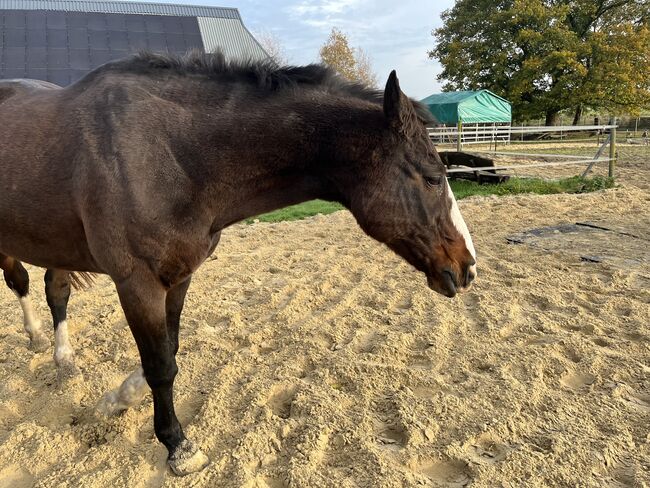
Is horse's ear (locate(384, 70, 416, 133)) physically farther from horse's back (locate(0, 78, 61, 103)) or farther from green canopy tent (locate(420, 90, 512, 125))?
green canopy tent (locate(420, 90, 512, 125))

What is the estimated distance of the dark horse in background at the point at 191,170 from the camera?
2.12m

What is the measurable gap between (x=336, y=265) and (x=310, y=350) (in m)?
2.08

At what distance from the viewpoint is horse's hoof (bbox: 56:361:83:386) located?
10.1 ft

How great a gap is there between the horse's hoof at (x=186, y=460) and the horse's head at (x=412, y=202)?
1.39m

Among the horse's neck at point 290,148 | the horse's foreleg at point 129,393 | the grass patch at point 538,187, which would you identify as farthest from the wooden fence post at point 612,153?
the horse's foreleg at point 129,393

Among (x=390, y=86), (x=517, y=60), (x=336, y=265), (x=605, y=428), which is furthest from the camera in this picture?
(x=517, y=60)

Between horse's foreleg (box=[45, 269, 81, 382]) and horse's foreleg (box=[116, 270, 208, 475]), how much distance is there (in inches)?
46.2

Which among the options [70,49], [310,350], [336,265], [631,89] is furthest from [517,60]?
[310,350]

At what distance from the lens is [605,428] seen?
2.46 metres

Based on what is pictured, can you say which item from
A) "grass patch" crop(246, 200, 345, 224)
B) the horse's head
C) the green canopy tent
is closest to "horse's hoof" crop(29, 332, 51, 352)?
the horse's head

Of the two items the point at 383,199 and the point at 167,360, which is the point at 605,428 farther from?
the point at 167,360

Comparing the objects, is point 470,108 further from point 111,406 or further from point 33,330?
point 111,406

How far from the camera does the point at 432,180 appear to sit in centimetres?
223

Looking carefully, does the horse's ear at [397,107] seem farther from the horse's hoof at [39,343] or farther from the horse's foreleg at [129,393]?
the horse's hoof at [39,343]
